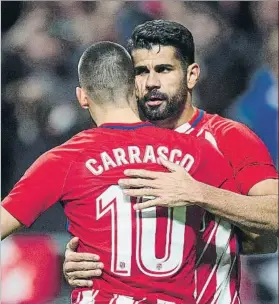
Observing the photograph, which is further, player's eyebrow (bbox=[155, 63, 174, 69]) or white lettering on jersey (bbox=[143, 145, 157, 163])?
player's eyebrow (bbox=[155, 63, 174, 69])

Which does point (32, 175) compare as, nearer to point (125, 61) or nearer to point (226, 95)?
point (125, 61)

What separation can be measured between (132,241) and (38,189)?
227 millimetres

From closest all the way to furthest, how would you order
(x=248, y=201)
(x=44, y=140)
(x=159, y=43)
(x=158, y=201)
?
(x=158, y=201) < (x=248, y=201) < (x=159, y=43) < (x=44, y=140)

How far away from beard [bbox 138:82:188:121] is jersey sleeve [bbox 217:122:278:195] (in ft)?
0.44

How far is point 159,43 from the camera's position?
1715 millimetres

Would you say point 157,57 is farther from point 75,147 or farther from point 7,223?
point 7,223

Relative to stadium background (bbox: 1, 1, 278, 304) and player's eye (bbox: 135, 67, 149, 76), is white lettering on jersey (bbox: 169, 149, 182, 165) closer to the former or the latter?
player's eye (bbox: 135, 67, 149, 76)

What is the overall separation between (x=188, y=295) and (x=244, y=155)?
393 millimetres

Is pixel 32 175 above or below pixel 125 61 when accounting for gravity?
below

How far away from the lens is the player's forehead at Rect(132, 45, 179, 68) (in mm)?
1710

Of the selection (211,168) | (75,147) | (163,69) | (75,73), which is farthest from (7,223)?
(75,73)

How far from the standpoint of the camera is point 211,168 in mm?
1499

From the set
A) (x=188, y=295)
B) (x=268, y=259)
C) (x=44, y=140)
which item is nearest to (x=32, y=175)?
(x=188, y=295)

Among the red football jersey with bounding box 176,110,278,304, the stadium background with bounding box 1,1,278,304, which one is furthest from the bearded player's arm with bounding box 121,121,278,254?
the stadium background with bounding box 1,1,278,304
